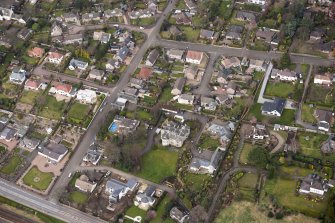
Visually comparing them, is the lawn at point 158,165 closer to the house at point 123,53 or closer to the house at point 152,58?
the house at point 152,58

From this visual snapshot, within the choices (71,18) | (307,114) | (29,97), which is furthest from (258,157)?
(71,18)

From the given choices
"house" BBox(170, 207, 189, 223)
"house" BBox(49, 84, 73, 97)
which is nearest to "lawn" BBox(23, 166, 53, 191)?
"house" BBox(49, 84, 73, 97)

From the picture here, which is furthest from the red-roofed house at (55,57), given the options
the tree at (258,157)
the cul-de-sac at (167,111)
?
the tree at (258,157)

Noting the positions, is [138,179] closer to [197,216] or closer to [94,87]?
[197,216]

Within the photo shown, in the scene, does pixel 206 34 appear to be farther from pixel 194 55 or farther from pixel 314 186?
pixel 314 186

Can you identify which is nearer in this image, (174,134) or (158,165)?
(158,165)

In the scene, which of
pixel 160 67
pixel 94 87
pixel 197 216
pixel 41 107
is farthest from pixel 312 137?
pixel 41 107
